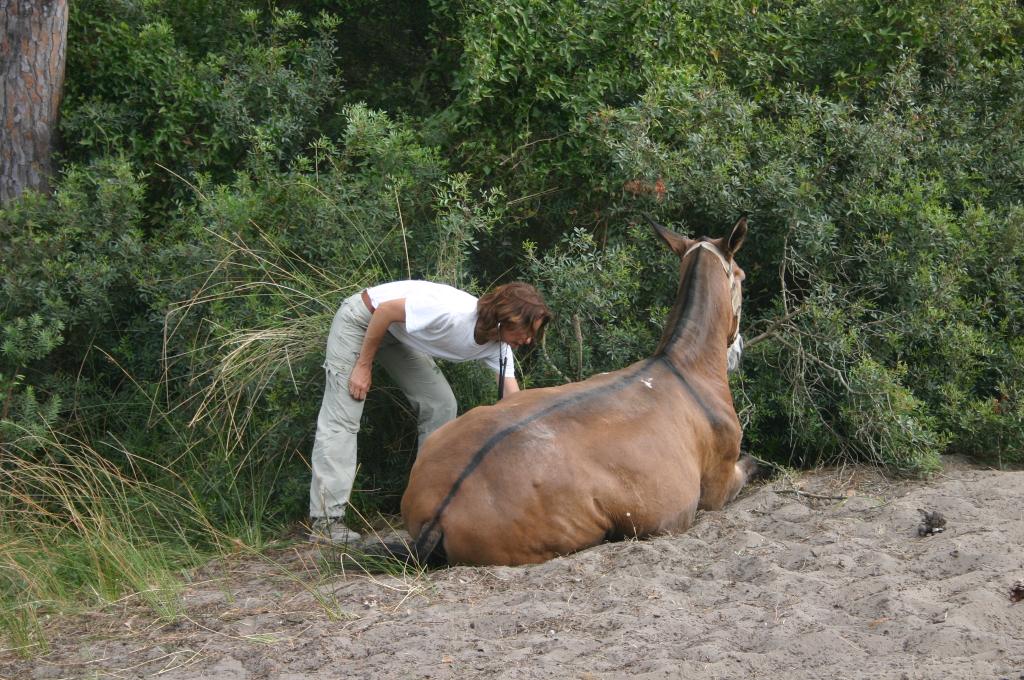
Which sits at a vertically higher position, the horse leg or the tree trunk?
the tree trunk

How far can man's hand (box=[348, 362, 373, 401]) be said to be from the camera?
598 cm

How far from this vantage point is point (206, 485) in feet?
22.1

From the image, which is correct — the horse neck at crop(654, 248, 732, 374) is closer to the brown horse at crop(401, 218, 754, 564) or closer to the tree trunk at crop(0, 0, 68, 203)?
the brown horse at crop(401, 218, 754, 564)

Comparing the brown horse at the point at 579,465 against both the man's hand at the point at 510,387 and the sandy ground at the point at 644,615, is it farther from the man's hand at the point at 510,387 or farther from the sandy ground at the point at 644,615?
the man's hand at the point at 510,387

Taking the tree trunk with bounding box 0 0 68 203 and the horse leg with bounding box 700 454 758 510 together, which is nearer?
the horse leg with bounding box 700 454 758 510

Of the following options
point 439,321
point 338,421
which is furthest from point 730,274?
point 338,421

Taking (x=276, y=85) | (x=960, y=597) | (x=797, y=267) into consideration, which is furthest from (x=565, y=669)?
(x=276, y=85)

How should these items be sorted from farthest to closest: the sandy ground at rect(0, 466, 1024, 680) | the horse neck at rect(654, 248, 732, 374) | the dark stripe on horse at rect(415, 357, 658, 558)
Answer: the horse neck at rect(654, 248, 732, 374) < the dark stripe on horse at rect(415, 357, 658, 558) < the sandy ground at rect(0, 466, 1024, 680)

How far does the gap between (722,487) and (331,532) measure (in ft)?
7.39

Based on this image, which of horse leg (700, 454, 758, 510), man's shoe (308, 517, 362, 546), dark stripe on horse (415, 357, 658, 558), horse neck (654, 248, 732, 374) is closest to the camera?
dark stripe on horse (415, 357, 658, 558)

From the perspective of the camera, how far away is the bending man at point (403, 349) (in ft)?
18.7

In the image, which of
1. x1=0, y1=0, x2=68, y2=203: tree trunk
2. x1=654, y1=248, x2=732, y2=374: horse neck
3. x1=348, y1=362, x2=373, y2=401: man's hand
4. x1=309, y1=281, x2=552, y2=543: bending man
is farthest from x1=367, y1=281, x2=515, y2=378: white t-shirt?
x1=0, y1=0, x2=68, y2=203: tree trunk

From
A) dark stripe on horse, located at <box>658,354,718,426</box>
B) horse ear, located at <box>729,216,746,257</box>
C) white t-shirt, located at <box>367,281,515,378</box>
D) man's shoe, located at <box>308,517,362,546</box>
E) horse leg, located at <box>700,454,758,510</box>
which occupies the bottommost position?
man's shoe, located at <box>308,517,362,546</box>

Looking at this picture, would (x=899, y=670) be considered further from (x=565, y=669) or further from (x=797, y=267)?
(x=797, y=267)
